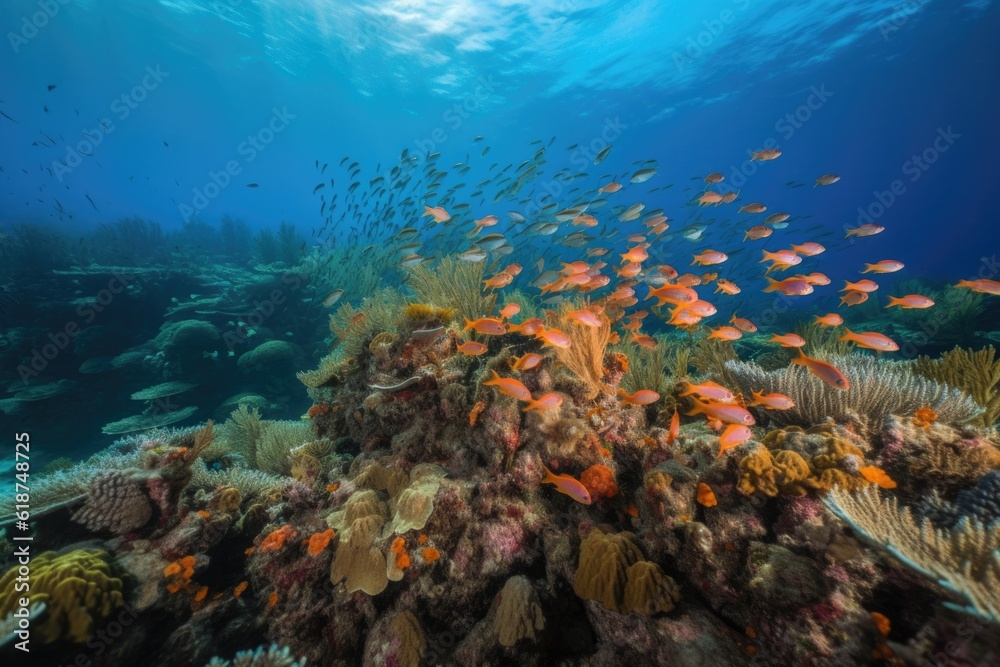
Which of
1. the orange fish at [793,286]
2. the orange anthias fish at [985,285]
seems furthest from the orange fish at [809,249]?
the orange anthias fish at [985,285]

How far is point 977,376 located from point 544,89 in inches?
1719

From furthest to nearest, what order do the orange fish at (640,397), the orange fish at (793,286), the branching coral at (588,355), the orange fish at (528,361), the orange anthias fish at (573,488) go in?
the orange fish at (793,286) → the branching coral at (588,355) → the orange fish at (528,361) → the orange fish at (640,397) → the orange anthias fish at (573,488)

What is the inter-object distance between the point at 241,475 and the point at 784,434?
20.0 feet

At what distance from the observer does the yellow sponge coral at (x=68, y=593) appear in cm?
261

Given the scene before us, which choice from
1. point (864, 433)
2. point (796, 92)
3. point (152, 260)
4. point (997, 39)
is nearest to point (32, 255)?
point (152, 260)

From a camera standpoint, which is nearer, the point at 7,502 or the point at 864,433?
the point at 864,433

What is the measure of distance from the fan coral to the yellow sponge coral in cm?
42

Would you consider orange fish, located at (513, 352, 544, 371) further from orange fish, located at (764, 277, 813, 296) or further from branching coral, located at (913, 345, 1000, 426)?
orange fish, located at (764, 277, 813, 296)

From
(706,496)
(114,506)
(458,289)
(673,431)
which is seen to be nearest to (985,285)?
(673,431)

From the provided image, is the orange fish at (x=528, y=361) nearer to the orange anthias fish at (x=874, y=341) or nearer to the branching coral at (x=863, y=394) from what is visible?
the branching coral at (x=863, y=394)

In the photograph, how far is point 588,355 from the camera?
13.1 ft

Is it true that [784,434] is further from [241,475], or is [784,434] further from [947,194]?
[947,194]

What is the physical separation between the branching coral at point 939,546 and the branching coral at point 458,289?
431 cm

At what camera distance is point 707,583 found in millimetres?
2609
